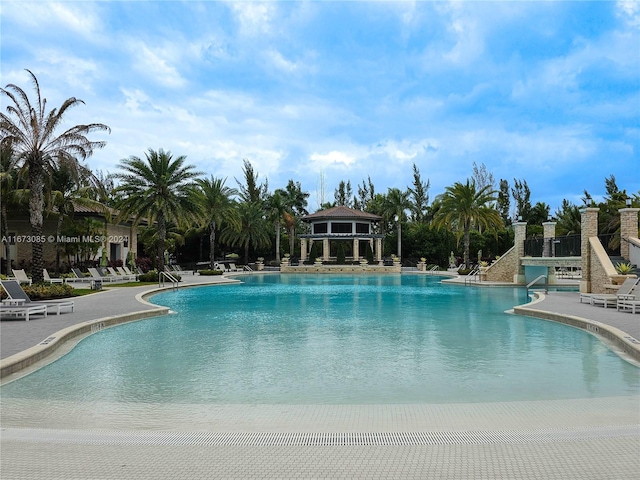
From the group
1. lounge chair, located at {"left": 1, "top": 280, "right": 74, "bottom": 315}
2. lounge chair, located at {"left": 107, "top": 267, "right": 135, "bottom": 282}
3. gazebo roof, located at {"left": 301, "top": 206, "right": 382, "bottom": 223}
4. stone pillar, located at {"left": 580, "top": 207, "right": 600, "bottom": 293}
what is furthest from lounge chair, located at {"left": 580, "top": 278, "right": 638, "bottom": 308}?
gazebo roof, located at {"left": 301, "top": 206, "right": 382, "bottom": 223}

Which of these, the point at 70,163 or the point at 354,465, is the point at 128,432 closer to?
the point at 354,465

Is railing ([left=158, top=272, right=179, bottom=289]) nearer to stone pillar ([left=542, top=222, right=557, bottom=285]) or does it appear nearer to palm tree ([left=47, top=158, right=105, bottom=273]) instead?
palm tree ([left=47, top=158, right=105, bottom=273])

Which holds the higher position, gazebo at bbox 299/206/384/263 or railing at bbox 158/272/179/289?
gazebo at bbox 299/206/384/263

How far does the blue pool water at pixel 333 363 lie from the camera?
7414 millimetres

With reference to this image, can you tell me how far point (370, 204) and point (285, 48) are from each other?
4361cm

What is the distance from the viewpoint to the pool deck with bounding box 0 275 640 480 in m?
4.23

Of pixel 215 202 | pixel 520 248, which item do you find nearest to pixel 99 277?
pixel 215 202

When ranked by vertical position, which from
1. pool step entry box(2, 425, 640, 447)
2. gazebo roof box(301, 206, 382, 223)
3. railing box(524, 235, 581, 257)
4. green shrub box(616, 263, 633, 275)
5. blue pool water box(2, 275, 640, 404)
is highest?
gazebo roof box(301, 206, 382, 223)

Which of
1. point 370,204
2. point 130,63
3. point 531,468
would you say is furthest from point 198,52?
point 370,204

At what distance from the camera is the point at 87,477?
4078 mm

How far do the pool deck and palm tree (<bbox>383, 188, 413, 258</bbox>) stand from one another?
166 ft

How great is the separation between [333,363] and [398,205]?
162 ft

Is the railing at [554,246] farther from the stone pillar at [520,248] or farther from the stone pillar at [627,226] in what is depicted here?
the stone pillar at [627,226]

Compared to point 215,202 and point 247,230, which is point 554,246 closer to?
point 215,202
